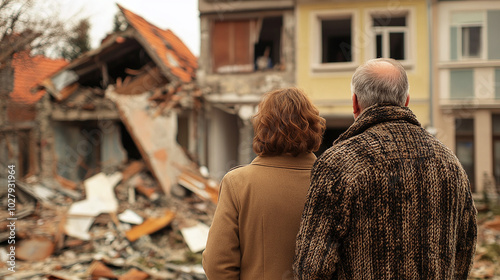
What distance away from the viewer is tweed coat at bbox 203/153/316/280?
80.1 inches

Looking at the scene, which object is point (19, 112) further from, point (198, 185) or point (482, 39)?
point (482, 39)

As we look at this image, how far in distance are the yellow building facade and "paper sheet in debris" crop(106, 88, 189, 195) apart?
421 centimetres

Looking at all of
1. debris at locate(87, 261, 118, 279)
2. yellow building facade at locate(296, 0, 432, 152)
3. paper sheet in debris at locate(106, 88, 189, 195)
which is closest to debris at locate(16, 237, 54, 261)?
debris at locate(87, 261, 118, 279)

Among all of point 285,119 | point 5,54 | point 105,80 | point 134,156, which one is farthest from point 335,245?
point 134,156

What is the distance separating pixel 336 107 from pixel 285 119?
10.3m

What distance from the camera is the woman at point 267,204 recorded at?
2.04m

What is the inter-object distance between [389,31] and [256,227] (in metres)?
11.0

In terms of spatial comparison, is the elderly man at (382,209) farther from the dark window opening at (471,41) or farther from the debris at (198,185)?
the dark window opening at (471,41)

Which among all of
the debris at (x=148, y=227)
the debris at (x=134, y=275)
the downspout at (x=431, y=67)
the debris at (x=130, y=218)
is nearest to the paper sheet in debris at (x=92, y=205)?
the debris at (x=130, y=218)

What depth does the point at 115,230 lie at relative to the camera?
7.75m

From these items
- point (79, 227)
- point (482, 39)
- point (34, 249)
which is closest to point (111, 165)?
point (79, 227)

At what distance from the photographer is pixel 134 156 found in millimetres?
15000

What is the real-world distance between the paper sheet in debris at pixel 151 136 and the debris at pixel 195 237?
7.79ft

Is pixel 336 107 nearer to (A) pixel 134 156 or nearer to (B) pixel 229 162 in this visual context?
(B) pixel 229 162
